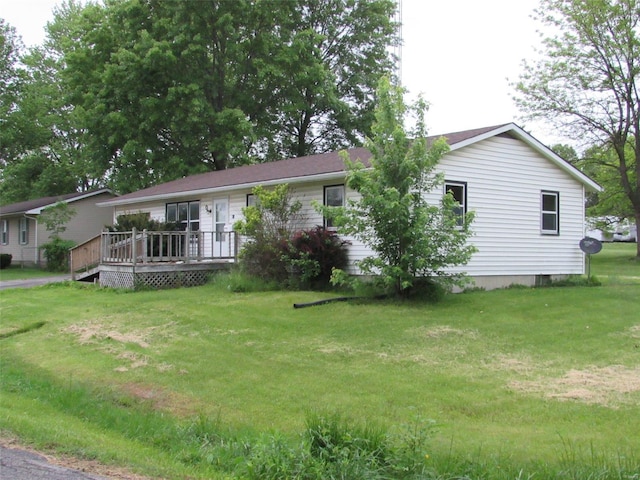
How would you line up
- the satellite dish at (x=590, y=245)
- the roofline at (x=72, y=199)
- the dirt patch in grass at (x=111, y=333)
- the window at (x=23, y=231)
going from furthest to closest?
1. the window at (x=23, y=231)
2. the roofline at (x=72, y=199)
3. the satellite dish at (x=590, y=245)
4. the dirt patch in grass at (x=111, y=333)

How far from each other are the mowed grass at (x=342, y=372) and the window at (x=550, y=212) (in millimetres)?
4592

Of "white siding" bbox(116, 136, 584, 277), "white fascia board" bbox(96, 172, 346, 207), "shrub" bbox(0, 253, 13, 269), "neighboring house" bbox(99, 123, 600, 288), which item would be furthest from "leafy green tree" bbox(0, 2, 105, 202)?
"white siding" bbox(116, 136, 584, 277)

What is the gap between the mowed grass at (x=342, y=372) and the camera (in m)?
5.18

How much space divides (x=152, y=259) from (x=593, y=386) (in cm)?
1276

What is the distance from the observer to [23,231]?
31.7 metres

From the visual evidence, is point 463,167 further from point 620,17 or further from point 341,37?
point 341,37

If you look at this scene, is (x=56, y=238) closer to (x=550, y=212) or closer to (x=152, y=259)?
(x=152, y=259)

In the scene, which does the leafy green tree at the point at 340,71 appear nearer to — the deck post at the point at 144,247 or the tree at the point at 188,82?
the tree at the point at 188,82

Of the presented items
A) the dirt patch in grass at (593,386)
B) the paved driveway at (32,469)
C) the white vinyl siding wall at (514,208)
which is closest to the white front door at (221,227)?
the white vinyl siding wall at (514,208)

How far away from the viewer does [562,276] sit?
1745 cm

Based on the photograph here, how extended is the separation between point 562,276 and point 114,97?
23367 mm

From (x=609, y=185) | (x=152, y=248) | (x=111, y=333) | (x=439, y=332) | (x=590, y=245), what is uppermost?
(x=609, y=185)

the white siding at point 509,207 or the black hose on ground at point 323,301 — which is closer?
the black hose on ground at point 323,301

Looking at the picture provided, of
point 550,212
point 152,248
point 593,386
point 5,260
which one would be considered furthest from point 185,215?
point 593,386
